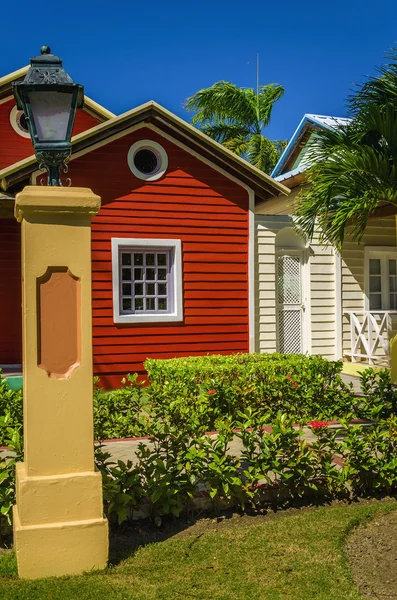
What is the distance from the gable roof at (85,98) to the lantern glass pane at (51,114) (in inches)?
422

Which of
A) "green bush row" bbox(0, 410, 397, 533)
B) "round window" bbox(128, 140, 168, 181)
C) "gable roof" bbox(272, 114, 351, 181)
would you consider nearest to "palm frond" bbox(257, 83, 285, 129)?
"gable roof" bbox(272, 114, 351, 181)

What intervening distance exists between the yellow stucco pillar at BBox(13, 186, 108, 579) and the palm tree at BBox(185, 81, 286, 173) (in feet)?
72.8

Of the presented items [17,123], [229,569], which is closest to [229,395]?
[229,569]

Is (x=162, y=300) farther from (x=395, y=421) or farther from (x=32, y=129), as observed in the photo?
(x=32, y=129)

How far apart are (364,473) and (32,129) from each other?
145 inches

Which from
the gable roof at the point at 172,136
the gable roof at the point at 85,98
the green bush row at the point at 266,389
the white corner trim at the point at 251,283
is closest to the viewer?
the green bush row at the point at 266,389

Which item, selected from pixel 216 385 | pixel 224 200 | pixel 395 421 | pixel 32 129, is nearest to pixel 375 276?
pixel 224 200

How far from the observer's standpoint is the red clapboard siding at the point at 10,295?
11797 mm

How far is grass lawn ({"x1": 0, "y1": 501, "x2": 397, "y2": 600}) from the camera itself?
3787mm

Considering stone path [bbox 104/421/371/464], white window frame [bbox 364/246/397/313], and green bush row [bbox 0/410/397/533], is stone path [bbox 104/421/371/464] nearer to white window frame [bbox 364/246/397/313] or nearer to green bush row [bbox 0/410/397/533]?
green bush row [bbox 0/410/397/533]

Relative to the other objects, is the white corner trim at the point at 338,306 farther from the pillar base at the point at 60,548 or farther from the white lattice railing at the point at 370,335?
the pillar base at the point at 60,548

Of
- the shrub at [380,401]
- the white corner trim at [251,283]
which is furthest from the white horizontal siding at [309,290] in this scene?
the shrub at [380,401]

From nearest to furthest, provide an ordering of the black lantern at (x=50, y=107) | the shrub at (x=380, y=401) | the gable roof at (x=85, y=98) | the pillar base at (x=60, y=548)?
the pillar base at (x=60, y=548) < the black lantern at (x=50, y=107) < the shrub at (x=380, y=401) < the gable roof at (x=85, y=98)

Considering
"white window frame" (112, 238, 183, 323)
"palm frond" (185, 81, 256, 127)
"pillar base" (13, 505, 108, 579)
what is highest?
"palm frond" (185, 81, 256, 127)
